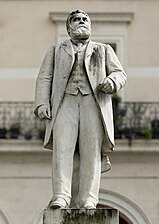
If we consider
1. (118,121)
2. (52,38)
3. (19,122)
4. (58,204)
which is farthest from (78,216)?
(52,38)

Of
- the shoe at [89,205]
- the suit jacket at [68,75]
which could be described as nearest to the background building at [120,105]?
the suit jacket at [68,75]

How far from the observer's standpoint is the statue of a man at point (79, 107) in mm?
6887

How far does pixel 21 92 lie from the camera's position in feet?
61.1

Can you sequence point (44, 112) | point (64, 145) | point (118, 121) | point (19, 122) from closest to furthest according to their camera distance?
point (64, 145)
point (44, 112)
point (118, 121)
point (19, 122)

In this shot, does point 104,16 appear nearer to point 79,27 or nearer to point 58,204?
point 79,27

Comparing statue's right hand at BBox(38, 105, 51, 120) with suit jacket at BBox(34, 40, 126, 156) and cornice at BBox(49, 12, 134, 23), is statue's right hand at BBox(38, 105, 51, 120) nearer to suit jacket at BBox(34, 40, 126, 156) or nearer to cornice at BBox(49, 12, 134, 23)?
suit jacket at BBox(34, 40, 126, 156)

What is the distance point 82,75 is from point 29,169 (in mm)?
9923

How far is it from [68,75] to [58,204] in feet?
4.40

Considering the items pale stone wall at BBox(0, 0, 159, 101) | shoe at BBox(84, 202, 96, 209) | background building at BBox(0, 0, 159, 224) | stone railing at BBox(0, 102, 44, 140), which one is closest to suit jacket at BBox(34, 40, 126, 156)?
shoe at BBox(84, 202, 96, 209)

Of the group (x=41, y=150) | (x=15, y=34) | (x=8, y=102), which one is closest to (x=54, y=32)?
(x=15, y=34)

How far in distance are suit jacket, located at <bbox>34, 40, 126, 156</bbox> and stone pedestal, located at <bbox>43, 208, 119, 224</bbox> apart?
2.70 ft

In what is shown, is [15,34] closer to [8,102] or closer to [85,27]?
[8,102]

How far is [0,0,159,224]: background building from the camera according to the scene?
54.5ft

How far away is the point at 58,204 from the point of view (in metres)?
6.57
